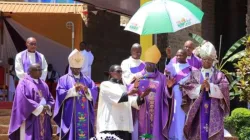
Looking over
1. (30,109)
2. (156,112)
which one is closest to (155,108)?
(156,112)

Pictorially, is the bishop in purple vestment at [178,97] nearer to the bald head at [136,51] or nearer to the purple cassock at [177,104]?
the purple cassock at [177,104]

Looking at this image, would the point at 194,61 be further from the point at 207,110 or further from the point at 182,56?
the point at 207,110

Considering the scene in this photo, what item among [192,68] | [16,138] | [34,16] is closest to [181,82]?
[192,68]

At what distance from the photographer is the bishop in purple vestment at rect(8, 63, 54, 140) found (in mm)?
10430

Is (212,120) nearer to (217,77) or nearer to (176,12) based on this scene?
(217,77)

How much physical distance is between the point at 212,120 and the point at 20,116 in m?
3.05

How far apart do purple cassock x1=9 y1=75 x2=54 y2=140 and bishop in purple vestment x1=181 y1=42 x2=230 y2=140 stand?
2.32 meters

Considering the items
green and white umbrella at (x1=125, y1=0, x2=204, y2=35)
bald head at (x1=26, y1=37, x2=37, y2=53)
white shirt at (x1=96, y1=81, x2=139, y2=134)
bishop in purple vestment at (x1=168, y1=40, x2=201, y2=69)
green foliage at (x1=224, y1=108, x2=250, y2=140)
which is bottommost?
green foliage at (x1=224, y1=108, x2=250, y2=140)

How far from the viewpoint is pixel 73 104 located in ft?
35.3

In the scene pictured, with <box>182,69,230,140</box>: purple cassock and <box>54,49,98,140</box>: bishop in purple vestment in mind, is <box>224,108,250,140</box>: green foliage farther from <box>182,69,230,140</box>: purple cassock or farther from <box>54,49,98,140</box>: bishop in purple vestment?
<box>54,49,98,140</box>: bishop in purple vestment

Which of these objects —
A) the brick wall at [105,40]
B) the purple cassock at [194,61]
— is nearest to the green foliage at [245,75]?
the purple cassock at [194,61]

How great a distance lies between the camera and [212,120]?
33.1 feet

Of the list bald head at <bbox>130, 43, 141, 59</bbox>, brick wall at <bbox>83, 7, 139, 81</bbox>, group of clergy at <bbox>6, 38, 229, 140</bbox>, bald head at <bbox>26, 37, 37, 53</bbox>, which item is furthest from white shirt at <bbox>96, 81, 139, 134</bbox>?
brick wall at <bbox>83, 7, 139, 81</bbox>

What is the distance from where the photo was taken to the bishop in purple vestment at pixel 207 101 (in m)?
10.0
